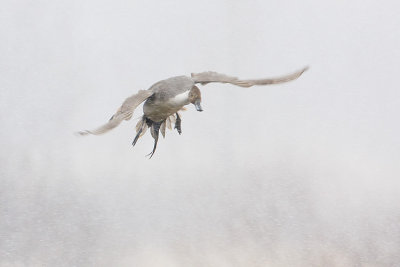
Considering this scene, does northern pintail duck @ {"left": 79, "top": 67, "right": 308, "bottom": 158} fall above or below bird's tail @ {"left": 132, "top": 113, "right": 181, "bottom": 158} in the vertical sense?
above

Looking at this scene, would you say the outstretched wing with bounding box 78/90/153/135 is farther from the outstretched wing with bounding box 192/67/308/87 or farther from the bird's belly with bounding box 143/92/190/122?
the outstretched wing with bounding box 192/67/308/87

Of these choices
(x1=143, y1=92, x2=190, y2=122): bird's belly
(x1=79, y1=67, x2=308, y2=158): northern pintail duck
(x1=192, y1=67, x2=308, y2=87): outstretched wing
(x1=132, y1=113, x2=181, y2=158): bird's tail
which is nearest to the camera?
(x1=79, y1=67, x2=308, y2=158): northern pintail duck

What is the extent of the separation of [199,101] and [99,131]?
12.7ft

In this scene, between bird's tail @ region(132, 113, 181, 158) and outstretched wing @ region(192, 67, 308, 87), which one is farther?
bird's tail @ region(132, 113, 181, 158)

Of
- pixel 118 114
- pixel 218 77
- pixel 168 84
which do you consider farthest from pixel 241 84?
pixel 118 114

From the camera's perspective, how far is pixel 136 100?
1984cm

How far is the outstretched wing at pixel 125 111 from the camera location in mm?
18041

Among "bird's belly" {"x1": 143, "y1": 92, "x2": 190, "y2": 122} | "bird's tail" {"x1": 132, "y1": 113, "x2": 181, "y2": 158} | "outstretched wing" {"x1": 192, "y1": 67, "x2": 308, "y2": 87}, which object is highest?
"outstretched wing" {"x1": 192, "y1": 67, "x2": 308, "y2": 87}

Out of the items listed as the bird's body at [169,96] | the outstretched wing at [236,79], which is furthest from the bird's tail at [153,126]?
the outstretched wing at [236,79]

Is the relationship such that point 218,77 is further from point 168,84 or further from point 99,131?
point 99,131

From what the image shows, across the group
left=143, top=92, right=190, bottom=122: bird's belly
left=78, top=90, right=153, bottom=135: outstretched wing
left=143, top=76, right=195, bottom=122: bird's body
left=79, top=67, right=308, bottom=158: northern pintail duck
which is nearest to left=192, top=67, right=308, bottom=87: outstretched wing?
left=79, top=67, right=308, bottom=158: northern pintail duck

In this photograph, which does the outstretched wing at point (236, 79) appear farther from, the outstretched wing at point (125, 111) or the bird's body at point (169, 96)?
the outstretched wing at point (125, 111)

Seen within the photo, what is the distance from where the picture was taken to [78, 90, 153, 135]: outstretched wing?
18041 millimetres

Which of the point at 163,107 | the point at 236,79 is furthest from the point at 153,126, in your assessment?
the point at 236,79
